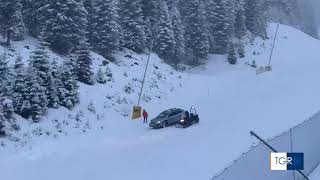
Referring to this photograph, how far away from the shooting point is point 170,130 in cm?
3950

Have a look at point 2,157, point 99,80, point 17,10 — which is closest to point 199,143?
point 2,157

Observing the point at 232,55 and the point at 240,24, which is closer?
the point at 232,55

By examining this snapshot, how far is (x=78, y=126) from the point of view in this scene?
1455 inches

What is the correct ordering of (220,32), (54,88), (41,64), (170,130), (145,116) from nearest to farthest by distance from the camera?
(41,64)
(54,88)
(170,130)
(145,116)
(220,32)

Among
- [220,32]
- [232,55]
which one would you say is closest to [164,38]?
[232,55]

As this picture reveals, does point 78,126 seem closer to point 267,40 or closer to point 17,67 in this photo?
point 17,67

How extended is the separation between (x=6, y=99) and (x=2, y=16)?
1618 centimetres

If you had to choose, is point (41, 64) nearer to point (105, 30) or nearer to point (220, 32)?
point (105, 30)

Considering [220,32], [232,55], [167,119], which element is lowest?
[167,119]

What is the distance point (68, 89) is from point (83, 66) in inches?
219

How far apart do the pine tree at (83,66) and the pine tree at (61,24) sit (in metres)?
4.15

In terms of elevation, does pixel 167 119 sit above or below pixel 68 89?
below

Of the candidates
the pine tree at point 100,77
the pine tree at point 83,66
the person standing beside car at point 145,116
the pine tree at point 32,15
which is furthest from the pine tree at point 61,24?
the person standing beside car at point 145,116

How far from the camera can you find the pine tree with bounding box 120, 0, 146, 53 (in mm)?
61688
